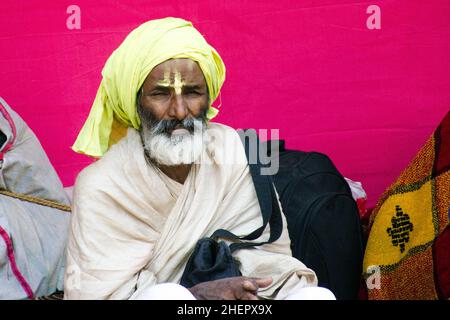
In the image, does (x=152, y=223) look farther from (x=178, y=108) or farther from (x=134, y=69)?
(x=134, y=69)

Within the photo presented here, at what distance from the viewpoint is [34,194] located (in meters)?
4.70

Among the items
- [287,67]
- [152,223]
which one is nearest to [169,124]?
[152,223]

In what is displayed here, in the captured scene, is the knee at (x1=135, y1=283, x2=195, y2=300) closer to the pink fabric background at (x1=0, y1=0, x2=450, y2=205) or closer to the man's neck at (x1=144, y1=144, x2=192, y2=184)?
the man's neck at (x1=144, y1=144, x2=192, y2=184)

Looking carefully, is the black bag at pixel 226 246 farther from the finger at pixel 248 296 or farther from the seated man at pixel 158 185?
the finger at pixel 248 296

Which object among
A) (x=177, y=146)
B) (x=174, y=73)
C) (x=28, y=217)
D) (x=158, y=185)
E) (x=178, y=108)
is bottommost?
(x=28, y=217)

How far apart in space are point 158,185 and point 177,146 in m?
0.19

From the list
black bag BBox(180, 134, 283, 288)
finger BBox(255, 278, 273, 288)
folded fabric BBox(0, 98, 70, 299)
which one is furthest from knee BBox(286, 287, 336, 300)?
folded fabric BBox(0, 98, 70, 299)

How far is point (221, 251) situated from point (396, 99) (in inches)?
79.3

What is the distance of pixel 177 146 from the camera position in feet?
12.9

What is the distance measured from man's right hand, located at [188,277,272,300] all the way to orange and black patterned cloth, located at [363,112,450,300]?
679 mm

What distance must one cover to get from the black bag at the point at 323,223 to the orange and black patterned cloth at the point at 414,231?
0.29ft

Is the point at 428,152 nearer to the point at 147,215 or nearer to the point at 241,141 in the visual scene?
the point at 241,141
